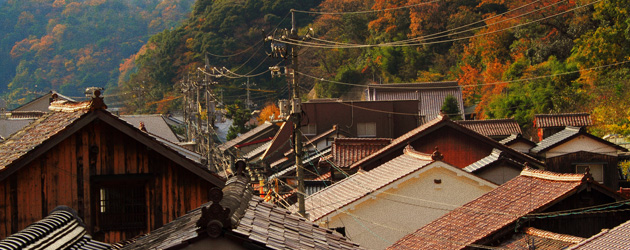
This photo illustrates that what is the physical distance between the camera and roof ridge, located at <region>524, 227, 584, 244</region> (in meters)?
13.4

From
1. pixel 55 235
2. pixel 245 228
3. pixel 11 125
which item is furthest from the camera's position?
pixel 11 125

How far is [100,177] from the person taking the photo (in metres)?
11.3

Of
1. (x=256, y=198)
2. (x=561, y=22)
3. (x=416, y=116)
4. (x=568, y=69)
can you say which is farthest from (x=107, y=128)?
(x=561, y=22)

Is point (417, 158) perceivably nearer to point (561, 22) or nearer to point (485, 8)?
point (561, 22)

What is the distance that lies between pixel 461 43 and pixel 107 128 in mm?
50098

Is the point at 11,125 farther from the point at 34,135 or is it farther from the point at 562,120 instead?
the point at 562,120

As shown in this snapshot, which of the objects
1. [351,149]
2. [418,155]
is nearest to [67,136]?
[418,155]

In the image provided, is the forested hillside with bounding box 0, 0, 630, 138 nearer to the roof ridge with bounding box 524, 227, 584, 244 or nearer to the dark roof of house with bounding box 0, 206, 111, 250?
the roof ridge with bounding box 524, 227, 584, 244

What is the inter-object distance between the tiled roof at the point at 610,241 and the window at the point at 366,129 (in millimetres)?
24976

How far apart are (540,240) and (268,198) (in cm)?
781

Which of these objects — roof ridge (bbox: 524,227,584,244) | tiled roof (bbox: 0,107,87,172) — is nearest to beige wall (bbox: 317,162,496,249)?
roof ridge (bbox: 524,227,584,244)

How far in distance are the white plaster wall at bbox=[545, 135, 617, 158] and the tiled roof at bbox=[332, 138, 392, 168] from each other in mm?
9280

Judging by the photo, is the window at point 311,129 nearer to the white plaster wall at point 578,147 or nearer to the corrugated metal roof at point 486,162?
the white plaster wall at point 578,147

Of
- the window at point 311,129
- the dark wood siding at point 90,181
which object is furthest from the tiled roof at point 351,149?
the dark wood siding at point 90,181
